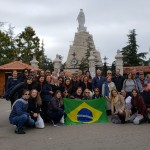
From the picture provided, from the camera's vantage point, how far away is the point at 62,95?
37.5 feet

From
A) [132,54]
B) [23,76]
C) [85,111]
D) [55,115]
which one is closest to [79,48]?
[132,54]

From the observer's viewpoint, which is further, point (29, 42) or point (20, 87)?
point (29, 42)

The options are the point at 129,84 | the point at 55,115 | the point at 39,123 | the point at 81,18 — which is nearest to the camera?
the point at 39,123

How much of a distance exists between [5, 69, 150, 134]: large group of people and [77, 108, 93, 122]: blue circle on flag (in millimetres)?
662

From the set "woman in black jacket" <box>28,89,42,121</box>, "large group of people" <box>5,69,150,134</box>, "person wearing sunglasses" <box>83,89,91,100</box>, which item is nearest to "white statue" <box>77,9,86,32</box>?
"large group of people" <box>5,69,150,134</box>

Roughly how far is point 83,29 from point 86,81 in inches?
1585

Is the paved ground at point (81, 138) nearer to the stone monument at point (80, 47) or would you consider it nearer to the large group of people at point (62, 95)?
the large group of people at point (62, 95)

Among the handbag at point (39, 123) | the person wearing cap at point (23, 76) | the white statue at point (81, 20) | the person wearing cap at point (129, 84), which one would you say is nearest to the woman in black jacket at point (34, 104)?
the handbag at point (39, 123)

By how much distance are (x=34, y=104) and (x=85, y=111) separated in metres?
2.04

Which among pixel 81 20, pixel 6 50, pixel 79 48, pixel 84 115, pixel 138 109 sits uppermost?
pixel 81 20

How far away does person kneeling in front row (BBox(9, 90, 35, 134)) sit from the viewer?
919cm

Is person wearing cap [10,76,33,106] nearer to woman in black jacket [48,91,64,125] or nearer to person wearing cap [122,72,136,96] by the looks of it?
woman in black jacket [48,91,64,125]

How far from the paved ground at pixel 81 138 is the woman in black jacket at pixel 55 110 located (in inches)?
12.4

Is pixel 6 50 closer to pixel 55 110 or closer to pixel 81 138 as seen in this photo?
pixel 55 110
